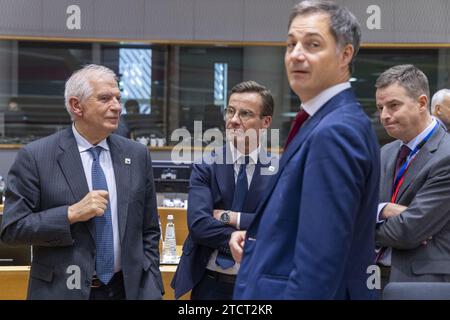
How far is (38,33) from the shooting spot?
9477mm

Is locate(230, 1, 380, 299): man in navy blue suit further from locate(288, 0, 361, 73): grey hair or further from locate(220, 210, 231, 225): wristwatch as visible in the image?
locate(220, 210, 231, 225): wristwatch

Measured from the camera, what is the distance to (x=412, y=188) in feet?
9.52

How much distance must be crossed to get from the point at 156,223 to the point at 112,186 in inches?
11.1

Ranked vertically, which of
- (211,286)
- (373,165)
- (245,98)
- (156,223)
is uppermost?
(245,98)

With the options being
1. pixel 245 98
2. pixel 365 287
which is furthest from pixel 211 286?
pixel 365 287

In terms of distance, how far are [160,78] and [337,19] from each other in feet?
26.7

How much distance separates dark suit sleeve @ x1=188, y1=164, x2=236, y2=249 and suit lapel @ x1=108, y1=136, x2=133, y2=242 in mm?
328

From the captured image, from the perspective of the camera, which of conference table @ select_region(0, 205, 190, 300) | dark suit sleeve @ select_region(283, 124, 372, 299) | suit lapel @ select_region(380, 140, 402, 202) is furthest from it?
conference table @ select_region(0, 205, 190, 300)

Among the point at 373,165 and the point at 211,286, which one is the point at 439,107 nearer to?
the point at 211,286

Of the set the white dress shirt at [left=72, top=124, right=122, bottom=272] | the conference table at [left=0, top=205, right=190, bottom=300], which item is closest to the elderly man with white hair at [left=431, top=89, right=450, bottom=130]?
the conference table at [left=0, top=205, right=190, bottom=300]

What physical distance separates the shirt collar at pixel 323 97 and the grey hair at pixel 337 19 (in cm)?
11

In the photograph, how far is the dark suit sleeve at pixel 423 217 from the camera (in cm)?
275

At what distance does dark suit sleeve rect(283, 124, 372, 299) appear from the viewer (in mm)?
1656

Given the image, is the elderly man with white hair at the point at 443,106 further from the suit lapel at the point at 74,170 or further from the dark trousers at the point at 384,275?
the suit lapel at the point at 74,170
